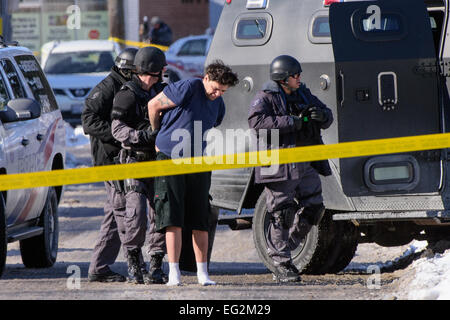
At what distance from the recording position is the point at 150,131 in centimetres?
854

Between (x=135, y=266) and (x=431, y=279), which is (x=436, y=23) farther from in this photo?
(x=135, y=266)

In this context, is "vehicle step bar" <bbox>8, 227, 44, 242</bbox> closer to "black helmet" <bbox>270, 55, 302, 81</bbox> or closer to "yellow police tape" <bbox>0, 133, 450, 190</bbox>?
"yellow police tape" <bbox>0, 133, 450, 190</bbox>

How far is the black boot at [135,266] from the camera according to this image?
877 cm

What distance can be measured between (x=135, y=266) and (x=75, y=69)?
1625 centimetres

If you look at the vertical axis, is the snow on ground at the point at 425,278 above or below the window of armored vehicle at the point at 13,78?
below

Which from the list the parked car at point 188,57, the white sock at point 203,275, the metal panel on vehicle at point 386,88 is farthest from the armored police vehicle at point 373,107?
the parked car at point 188,57

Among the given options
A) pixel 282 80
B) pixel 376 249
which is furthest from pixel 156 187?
pixel 376 249

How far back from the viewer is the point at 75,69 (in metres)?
24.6

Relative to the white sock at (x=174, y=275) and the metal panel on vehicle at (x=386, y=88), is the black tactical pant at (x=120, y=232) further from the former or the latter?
the metal panel on vehicle at (x=386, y=88)

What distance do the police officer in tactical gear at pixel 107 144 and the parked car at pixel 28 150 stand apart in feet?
1.81

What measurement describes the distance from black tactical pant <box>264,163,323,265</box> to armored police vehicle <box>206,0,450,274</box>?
0.32 metres

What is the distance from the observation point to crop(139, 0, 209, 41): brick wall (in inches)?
1594

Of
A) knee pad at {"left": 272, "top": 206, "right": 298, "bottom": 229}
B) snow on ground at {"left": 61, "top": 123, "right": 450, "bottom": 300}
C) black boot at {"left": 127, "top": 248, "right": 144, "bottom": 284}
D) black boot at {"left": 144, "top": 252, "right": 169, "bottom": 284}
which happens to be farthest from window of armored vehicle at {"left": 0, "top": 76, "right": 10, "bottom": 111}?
snow on ground at {"left": 61, "top": 123, "right": 450, "bottom": 300}
